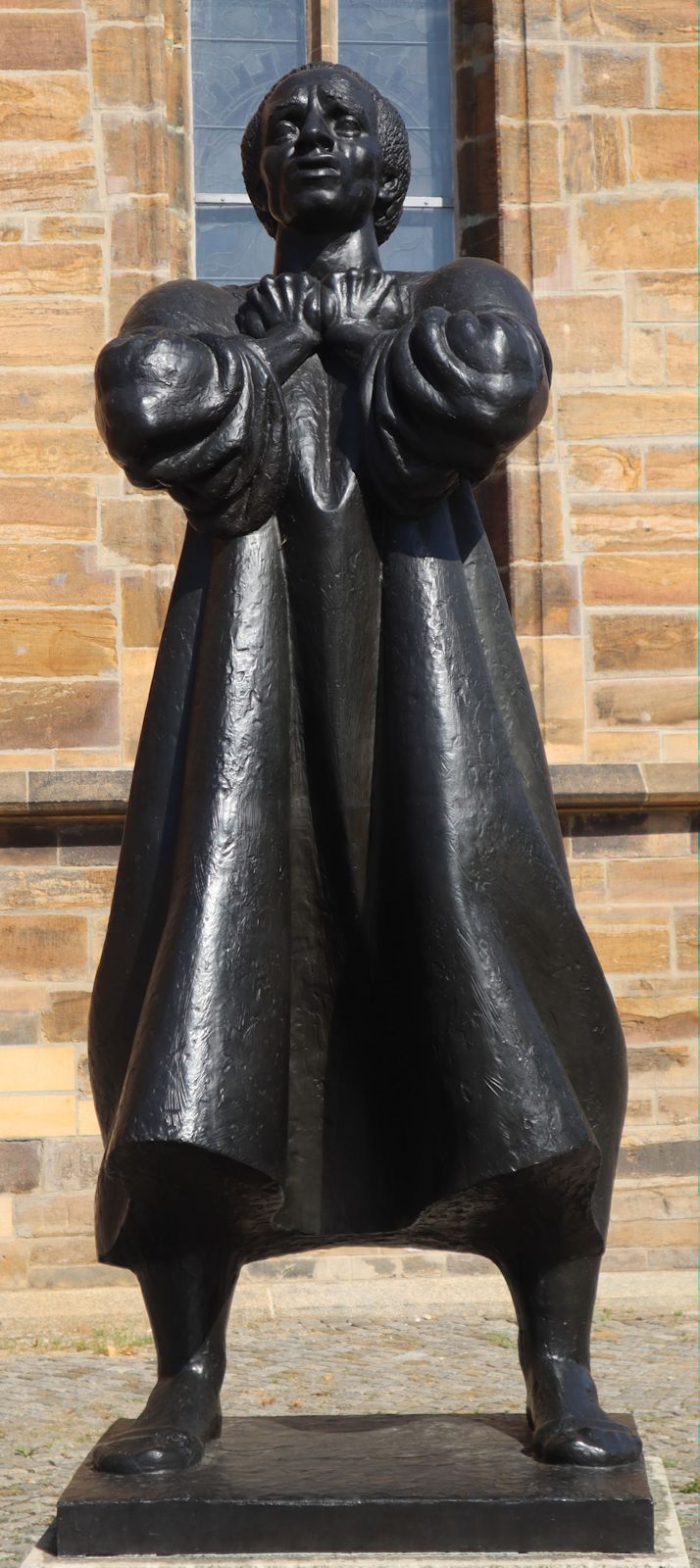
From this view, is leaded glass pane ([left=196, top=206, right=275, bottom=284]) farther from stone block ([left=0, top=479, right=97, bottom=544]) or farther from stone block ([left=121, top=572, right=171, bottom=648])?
stone block ([left=121, top=572, right=171, bottom=648])

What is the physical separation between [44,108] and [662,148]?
2.54m

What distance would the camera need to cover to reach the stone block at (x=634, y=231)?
8211mm

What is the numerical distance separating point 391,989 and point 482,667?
43 centimetres

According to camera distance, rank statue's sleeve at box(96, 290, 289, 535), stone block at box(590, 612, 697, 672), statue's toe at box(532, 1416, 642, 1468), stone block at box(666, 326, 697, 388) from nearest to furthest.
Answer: statue's toe at box(532, 1416, 642, 1468)
statue's sleeve at box(96, 290, 289, 535)
stone block at box(590, 612, 697, 672)
stone block at box(666, 326, 697, 388)

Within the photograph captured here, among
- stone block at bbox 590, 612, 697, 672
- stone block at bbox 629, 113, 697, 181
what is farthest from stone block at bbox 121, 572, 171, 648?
stone block at bbox 629, 113, 697, 181

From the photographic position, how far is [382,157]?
280cm

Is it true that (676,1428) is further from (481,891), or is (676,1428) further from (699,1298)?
(481,891)

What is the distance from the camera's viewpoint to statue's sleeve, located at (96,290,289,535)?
8.02 feet

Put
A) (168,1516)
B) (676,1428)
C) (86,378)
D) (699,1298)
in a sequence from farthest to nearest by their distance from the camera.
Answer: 1. (86,378)
2. (699,1298)
3. (676,1428)
4. (168,1516)

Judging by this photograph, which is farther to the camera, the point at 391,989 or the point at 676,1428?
the point at 676,1428

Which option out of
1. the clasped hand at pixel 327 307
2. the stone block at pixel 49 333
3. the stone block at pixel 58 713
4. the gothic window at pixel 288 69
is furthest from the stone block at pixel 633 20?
the clasped hand at pixel 327 307

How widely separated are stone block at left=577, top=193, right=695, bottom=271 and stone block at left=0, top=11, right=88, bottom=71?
218 cm

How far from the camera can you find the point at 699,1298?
7.21 m

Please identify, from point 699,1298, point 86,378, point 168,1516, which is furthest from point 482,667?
point 86,378
